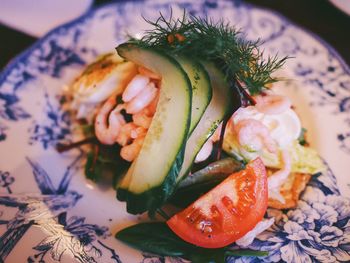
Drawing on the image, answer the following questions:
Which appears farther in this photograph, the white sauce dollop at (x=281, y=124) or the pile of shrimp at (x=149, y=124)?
the white sauce dollop at (x=281, y=124)

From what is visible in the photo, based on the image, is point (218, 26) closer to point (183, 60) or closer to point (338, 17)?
point (183, 60)

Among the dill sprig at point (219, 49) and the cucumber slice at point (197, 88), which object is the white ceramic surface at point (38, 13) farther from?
the cucumber slice at point (197, 88)

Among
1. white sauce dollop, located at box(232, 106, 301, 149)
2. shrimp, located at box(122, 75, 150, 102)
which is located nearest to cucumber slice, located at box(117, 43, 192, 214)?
shrimp, located at box(122, 75, 150, 102)

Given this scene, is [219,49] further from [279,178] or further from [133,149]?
[279,178]

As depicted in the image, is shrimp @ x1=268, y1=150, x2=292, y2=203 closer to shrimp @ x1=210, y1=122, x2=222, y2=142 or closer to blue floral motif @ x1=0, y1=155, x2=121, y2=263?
shrimp @ x1=210, y1=122, x2=222, y2=142

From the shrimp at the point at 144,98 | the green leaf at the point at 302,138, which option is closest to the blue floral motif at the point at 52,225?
the shrimp at the point at 144,98

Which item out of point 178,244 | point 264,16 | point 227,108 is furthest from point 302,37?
point 178,244
